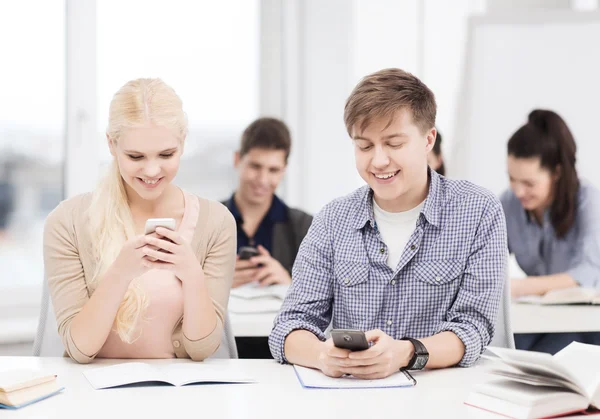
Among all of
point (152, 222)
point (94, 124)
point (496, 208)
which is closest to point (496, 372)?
point (496, 208)

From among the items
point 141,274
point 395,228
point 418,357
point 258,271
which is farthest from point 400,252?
point 258,271

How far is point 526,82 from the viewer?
3.93 metres

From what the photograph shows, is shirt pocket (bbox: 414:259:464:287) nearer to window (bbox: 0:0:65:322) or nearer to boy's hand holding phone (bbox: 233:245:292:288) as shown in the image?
boy's hand holding phone (bbox: 233:245:292:288)

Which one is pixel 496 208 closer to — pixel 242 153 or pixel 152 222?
pixel 152 222

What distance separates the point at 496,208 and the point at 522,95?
7.19 ft

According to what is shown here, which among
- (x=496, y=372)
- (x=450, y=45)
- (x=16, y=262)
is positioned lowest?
(x=16, y=262)

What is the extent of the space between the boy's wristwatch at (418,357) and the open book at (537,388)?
8.0 inches

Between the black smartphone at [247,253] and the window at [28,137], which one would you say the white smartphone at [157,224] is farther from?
the window at [28,137]

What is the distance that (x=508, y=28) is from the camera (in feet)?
12.9

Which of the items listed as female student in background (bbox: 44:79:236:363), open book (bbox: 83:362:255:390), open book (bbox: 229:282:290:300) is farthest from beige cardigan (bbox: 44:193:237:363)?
open book (bbox: 229:282:290:300)

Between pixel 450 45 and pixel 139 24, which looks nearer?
pixel 139 24

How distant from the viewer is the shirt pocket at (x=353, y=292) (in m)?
1.94

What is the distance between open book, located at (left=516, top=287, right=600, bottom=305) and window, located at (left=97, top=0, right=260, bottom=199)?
207 centimetres

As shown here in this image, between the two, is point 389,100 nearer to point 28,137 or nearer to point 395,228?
point 395,228
